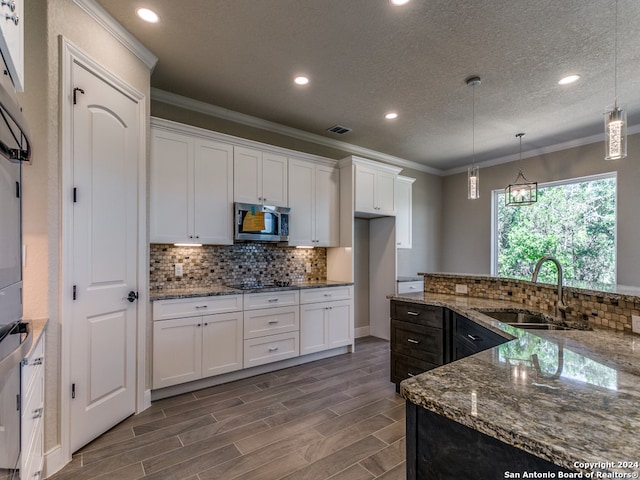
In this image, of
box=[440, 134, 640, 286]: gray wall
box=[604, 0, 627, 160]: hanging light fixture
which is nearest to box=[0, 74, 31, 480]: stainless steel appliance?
box=[604, 0, 627, 160]: hanging light fixture

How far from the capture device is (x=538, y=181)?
491cm

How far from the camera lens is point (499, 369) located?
1129 mm

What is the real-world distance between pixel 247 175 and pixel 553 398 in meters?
3.21

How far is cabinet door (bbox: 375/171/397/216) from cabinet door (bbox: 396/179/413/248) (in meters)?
0.23

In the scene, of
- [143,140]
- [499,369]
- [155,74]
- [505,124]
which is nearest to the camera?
[499,369]

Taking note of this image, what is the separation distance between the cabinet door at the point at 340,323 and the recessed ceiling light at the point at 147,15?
3.15 meters

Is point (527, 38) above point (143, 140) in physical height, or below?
above

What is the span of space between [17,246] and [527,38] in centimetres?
335

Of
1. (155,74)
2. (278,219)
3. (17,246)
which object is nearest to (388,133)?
(278,219)

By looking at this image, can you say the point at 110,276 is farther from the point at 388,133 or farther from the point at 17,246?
the point at 388,133

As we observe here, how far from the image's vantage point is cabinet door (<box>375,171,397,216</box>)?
446 centimetres

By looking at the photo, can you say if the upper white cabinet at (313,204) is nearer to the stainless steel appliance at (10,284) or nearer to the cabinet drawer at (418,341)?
the cabinet drawer at (418,341)

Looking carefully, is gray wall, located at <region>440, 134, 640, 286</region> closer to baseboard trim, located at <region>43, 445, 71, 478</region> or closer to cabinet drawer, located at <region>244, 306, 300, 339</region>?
cabinet drawer, located at <region>244, 306, 300, 339</region>

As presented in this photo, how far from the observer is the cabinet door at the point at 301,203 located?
153 inches
